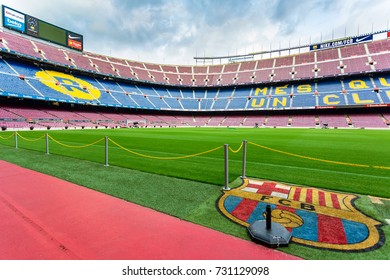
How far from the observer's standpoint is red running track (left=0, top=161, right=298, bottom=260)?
8.77 feet

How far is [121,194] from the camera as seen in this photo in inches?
189

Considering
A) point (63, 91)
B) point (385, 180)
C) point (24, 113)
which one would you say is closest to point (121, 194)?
point (385, 180)

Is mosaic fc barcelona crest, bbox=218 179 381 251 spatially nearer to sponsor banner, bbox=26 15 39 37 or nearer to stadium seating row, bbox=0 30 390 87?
stadium seating row, bbox=0 30 390 87

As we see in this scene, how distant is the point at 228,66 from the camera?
72500 mm

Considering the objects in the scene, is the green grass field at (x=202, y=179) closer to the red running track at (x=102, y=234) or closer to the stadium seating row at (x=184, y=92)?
the red running track at (x=102, y=234)

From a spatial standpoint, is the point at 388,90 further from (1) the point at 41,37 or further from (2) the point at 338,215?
(1) the point at 41,37

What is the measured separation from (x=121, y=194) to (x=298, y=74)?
62722 millimetres

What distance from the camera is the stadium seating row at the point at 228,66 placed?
46781 mm

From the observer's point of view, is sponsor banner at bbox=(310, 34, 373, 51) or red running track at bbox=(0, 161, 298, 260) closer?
red running track at bbox=(0, 161, 298, 260)

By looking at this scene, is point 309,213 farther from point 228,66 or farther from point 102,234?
point 228,66

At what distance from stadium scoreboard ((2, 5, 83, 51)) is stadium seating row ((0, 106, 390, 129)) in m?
21.3

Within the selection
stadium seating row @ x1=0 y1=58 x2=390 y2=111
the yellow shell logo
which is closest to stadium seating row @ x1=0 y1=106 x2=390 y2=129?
stadium seating row @ x1=0 y1=58 x2=390 y2=111

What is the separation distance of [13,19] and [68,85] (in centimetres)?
1724

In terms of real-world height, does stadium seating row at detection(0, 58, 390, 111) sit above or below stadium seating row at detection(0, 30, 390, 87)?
below
